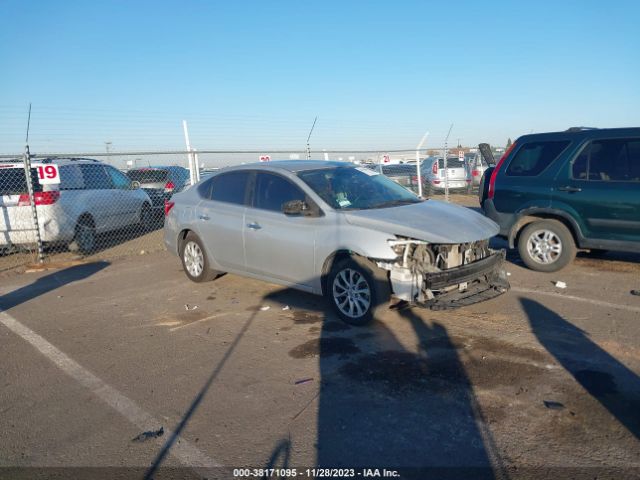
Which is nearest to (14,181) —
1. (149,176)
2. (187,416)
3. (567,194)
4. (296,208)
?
(149,176)

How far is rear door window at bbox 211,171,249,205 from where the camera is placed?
21.5ft

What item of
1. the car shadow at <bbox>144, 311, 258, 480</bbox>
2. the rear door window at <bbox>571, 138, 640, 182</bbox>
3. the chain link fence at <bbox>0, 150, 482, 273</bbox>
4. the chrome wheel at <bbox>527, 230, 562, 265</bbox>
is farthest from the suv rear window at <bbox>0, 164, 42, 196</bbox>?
the rear door window at <bbox>571, 138, 640, 182</bbox>

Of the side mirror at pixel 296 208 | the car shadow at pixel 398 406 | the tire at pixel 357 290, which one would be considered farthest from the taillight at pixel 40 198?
the car shadow at pixel 398 406

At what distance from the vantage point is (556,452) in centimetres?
300

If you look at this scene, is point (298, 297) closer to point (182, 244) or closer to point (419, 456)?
point (182, 244)

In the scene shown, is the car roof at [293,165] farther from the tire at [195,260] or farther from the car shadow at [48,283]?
the car shadow at [48,283]

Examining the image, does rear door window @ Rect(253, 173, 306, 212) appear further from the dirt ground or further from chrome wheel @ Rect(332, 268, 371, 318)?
the dirt ground

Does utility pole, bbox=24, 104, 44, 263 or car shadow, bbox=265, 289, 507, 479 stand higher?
utility pole, bbox=24, 104, 44, 263

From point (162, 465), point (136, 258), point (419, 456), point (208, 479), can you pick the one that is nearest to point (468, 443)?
point (419, 456)

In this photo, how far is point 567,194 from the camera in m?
7.00

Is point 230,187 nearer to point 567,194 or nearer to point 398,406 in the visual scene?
point 398,406

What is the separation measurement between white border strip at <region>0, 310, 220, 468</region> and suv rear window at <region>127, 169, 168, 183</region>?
845cm

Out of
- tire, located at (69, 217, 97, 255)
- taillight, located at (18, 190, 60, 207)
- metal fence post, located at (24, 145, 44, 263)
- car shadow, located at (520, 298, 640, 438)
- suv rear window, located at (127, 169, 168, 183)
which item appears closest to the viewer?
car shadow, located at (520, 298, 640, 438)

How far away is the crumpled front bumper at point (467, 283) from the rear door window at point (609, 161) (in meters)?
2.19
